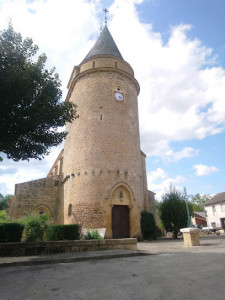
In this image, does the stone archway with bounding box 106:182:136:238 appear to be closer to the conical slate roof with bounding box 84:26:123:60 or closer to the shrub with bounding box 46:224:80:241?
the shrub with bounding box 46:224:80:241

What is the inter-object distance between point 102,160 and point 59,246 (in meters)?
8.24

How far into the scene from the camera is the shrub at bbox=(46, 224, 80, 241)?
1009 centimetres

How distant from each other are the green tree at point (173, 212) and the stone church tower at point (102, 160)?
7.93ft

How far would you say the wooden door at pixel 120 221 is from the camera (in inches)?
603

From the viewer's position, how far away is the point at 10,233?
859 cm

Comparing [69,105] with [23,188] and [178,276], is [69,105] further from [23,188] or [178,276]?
[23,188]

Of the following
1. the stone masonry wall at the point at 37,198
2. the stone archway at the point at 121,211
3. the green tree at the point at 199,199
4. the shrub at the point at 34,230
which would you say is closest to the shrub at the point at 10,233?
the shrub at the point at 34,230

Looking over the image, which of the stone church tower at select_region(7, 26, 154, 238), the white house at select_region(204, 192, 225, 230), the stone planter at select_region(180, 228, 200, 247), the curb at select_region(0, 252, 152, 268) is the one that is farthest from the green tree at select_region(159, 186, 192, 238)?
the white house at select_region(204, 192, 225, 230)

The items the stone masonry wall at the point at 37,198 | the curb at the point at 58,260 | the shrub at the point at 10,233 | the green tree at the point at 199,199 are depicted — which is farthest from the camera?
the green tree at the point at 199,199

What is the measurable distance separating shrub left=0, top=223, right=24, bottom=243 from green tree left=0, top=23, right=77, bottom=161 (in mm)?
2831

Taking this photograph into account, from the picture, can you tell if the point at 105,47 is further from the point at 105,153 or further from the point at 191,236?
the point at 191,236

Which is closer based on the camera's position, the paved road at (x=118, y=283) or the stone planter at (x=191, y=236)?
the paved road at (x=118, y=283)

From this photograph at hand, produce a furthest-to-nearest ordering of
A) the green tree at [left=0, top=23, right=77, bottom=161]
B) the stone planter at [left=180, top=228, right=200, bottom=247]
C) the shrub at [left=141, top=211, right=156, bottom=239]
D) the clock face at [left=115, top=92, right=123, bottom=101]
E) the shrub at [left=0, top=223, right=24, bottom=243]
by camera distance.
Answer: the clock face at [left=115, top=92, right=123, bottom=101] < the shrub at [left=141, top=211, right=156, bottom=239] < the stone planter at [left=180, top=228, right=200, bottom=247] < the shrub at [left=0, top=223, right=24, bottom=243] < the green tree at [left=0, top=23, right=77, bottom=161]

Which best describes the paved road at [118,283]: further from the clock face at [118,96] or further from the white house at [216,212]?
the white house at [216,212]
